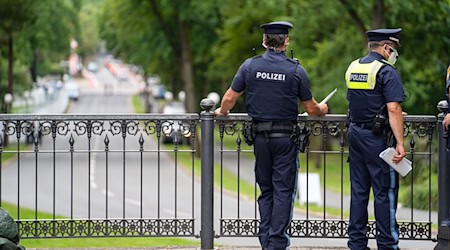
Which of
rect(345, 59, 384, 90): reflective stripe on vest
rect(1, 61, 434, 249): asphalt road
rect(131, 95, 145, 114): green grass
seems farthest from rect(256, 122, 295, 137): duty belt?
rect(131, 95, 145, 114): green grass

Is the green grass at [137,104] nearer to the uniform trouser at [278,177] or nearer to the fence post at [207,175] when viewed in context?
the fence post at [207,175]

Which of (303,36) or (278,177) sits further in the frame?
(303,36)

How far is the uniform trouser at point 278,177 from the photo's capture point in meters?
9.55

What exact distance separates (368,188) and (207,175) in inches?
74.0

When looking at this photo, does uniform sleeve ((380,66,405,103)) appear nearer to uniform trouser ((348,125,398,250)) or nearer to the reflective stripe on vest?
the reflective stripe on vest

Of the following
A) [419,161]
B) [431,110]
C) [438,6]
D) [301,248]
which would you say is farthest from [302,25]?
[301,248]

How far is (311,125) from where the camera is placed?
10.5 meters

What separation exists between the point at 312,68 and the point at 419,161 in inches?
535

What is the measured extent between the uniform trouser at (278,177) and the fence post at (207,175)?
38.4 inches

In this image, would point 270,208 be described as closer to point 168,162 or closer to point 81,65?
point 168,162

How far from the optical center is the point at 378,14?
108 feet

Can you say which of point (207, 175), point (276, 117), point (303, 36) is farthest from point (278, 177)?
point (303, 36)

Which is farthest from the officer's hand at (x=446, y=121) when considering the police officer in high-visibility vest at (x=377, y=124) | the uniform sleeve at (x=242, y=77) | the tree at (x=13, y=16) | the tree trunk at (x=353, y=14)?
the tree at (x=13, y=16)

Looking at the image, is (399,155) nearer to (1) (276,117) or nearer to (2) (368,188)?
(2) (368,188)
